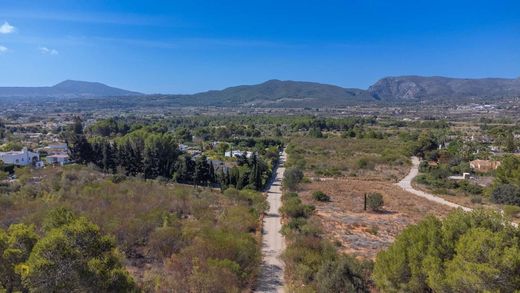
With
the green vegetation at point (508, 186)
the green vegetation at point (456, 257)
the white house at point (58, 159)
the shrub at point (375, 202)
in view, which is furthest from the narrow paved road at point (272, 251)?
the white house at point (58, 159)

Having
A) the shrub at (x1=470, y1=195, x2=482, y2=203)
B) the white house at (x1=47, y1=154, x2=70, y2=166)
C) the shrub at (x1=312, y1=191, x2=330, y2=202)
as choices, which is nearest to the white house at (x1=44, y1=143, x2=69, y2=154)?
the white house at (x1=47, y1=154, x2=70, y2=166)

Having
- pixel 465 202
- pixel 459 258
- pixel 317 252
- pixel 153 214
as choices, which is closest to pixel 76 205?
pixel 153 214

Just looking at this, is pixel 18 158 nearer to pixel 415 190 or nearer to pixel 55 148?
pixel 55 148

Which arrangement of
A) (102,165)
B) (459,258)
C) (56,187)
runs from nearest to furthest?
(459,258)
(56,187)
(102,165)

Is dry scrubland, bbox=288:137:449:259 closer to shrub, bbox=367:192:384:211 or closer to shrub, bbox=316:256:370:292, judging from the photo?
shrub, bbox=367:192:384:211

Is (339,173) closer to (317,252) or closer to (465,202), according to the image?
(465,202)

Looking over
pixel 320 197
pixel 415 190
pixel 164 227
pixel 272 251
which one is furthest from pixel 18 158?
pixel 415 190

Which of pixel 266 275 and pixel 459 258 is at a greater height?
pixel 459 258

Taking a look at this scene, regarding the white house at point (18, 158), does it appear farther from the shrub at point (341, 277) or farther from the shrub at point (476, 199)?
the shrub at point (476, 199)
